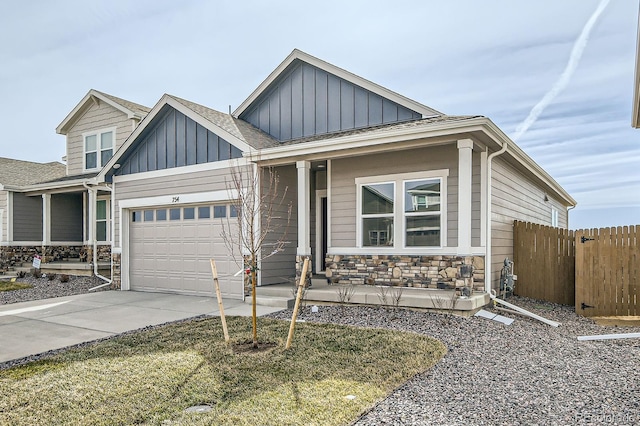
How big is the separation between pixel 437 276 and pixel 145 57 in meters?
10.1

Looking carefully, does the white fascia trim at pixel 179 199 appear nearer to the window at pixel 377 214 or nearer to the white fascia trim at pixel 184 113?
the white fascia trim at pixel 184 113

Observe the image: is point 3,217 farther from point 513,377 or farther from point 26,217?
point 513,377

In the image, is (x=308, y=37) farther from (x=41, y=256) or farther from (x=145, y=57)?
(x=41, y=256)

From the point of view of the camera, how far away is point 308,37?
12.5m

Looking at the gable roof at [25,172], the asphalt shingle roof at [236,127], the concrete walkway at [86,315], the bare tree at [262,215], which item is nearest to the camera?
the concrete walkway at [86,315]

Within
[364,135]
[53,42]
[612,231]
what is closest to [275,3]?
[364,135]

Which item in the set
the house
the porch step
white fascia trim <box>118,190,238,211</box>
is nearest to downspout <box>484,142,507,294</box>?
the house

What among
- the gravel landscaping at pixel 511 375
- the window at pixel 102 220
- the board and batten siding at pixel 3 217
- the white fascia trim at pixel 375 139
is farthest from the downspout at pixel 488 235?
the board and batten siding at pixel 3 217

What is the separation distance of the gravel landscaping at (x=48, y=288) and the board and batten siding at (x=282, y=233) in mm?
5646

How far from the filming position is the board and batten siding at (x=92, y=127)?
15.3 metres

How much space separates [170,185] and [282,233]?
3.27 m

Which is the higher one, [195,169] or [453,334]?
[195,169]

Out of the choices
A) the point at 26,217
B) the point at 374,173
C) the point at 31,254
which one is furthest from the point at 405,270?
the point at 26,217

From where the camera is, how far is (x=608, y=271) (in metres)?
8.48
